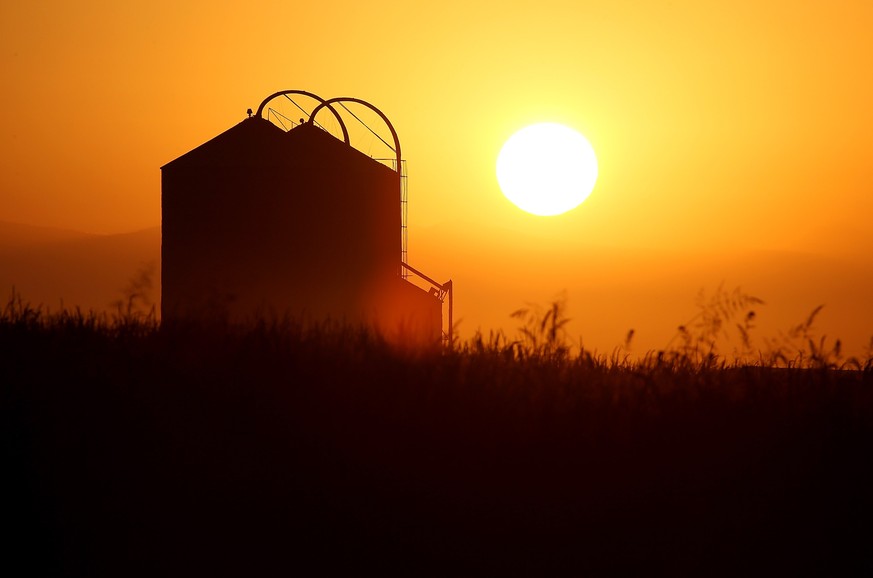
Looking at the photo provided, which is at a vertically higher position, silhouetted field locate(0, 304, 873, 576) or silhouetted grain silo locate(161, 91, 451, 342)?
silhouetted grain silo locate(161, 91, 451, 342)

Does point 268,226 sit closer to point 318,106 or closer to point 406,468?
point 318,106

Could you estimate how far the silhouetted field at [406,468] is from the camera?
392 centimetres

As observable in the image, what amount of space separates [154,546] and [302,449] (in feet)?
2.93

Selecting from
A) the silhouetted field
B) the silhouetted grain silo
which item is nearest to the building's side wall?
the silhouetted grain silo

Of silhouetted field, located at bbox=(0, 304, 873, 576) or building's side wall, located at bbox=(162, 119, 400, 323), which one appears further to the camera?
building's side wall, located at bbox=(162, 119, 400, 323)

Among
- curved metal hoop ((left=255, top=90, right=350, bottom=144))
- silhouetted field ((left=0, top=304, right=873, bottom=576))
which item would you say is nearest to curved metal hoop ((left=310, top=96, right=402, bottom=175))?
curved metal hoop ((left=255, top=90, right=350, bottom=144))

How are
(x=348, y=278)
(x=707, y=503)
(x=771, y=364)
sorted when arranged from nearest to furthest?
(x=707, y=503) < (x=771, y=364) < (x=348, y=278)

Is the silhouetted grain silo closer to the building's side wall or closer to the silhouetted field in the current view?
the building's side wall

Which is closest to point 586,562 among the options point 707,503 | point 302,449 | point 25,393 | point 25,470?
point 707,503

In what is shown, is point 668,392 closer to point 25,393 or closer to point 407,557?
point 407,557

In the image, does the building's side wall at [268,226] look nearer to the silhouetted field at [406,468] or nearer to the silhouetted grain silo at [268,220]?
the silhouetted grain silo at [268,220]

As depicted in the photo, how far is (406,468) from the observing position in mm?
4418

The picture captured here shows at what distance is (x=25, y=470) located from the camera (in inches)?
159

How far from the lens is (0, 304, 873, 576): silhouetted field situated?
154 inches
